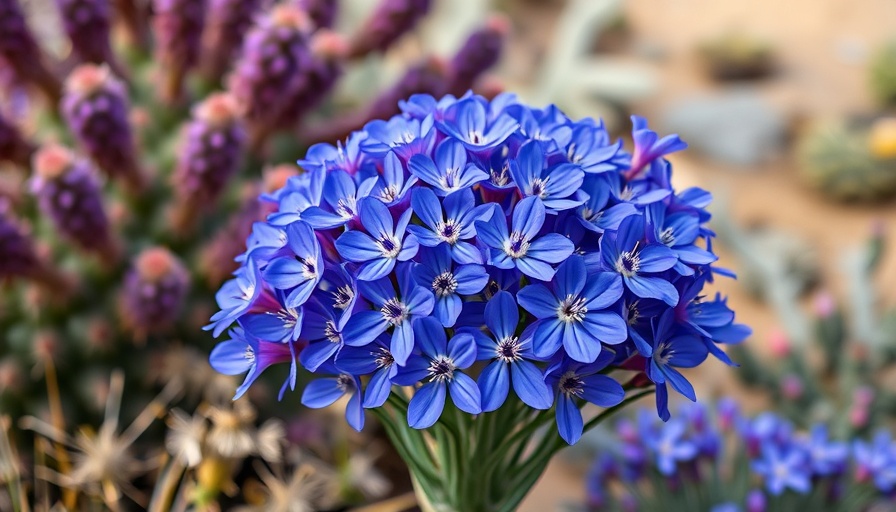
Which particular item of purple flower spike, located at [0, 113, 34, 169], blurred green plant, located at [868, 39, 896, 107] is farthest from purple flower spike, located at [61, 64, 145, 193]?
blurred green plant, located at [868, 39, 896, 107]

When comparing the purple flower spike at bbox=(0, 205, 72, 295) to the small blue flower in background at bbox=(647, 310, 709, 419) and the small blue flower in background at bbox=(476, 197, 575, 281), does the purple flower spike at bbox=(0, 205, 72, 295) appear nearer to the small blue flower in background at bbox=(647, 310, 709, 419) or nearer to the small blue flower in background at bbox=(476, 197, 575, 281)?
the small blue flower in background at bbox=(476, 197, 575, 281)

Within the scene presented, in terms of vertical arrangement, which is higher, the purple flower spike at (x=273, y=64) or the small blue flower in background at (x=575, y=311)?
the purple flower spike at (x=273, y=64)

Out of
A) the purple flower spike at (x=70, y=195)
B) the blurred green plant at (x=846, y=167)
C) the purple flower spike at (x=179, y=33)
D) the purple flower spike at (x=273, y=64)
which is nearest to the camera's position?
the purple flower spike at (x=70, y=195)

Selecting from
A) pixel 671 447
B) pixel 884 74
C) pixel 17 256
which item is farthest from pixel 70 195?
pixel 884 74

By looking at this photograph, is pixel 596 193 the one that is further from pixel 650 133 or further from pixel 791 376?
pixel 791 376

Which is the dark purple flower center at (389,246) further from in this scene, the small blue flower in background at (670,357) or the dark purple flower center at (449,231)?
the small blue flower in background at (670,357)

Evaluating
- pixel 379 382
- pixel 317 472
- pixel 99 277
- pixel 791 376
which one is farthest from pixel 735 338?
pixel 791 376

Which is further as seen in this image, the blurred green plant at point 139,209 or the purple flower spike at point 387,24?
the purple flower spike at point 387,24

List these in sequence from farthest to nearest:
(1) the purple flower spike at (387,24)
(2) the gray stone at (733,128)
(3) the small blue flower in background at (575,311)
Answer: (2) the gray stone at (733,128) < (1) the purple flower spike at (387,24) < (3) the small blue flower in background at (575,311)

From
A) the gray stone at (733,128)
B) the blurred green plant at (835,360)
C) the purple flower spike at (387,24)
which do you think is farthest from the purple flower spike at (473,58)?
the gray stone at (733,128)
